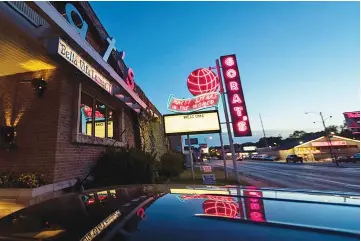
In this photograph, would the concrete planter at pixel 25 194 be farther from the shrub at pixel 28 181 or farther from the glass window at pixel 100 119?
the glass window at pixel 100 119

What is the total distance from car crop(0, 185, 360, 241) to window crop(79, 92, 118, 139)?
579 cm

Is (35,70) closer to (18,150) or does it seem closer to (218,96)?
(18,150)

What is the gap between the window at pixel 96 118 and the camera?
7.30 metres

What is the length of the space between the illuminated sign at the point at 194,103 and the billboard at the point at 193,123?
0.47m

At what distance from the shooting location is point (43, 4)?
3.95m

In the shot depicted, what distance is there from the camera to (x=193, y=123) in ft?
43.9

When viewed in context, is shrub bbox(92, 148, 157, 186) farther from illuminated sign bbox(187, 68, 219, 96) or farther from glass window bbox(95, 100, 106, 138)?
illuminated sign bbox(187, 68, 219, 96)

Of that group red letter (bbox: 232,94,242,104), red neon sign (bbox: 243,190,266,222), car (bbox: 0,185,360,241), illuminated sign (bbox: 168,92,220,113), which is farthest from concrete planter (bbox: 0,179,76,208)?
red letter (bbox: 232,94,242,104)

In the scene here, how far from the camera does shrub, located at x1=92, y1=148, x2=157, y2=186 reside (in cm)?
692

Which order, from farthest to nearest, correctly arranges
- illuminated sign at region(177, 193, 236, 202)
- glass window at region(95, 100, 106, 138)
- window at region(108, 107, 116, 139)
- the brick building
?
window at region(108, 107, 116, 139), glass window at region(95, 100, 106, 138), the brick building, illuminated sign at region(177, 193, 236, 202)

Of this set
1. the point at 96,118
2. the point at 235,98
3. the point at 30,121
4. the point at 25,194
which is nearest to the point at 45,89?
the point at 30,121

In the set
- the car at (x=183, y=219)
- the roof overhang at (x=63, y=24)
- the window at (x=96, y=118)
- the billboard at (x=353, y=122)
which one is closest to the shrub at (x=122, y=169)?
the window at (x=96, y=118)

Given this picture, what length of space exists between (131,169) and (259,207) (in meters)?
6.15

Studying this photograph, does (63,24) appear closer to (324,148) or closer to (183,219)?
(183,219)
